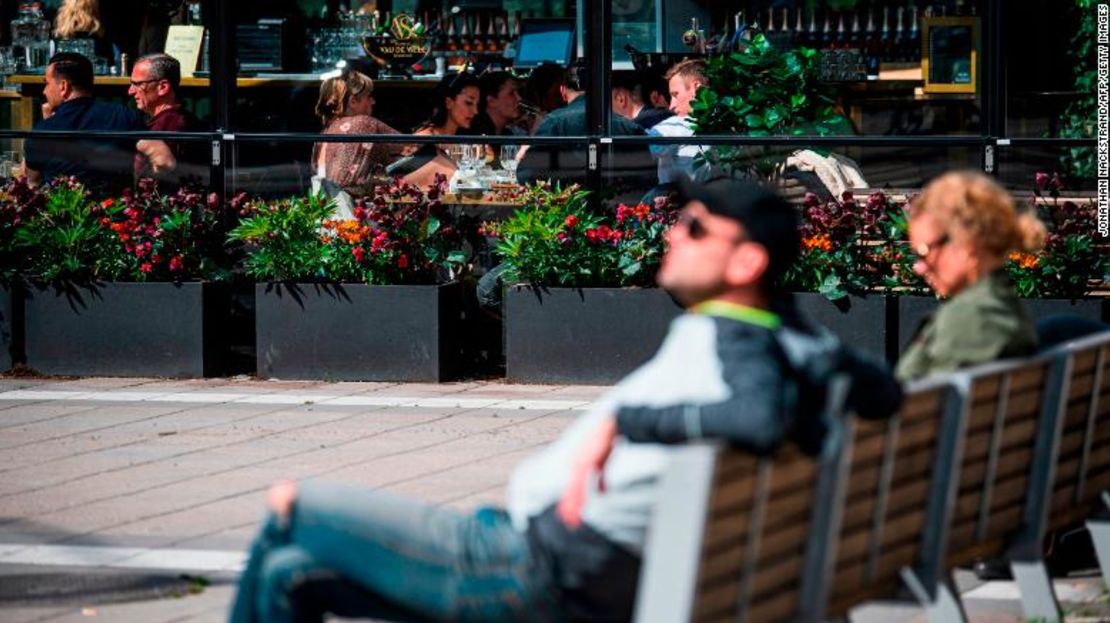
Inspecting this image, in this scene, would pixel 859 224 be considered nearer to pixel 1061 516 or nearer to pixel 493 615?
pixel 1061 516

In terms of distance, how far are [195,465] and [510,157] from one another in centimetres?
336

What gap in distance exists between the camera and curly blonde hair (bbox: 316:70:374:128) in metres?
11.4

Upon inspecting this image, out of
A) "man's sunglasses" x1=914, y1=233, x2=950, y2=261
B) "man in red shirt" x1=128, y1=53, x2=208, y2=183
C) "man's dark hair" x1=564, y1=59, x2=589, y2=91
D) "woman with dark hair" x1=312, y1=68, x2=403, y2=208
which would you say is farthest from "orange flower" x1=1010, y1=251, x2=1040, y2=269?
"man's sunglasses" x1=914, y1=233, x2=950, y2=261

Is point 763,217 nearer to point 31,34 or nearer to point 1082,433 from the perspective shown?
point 1082,433

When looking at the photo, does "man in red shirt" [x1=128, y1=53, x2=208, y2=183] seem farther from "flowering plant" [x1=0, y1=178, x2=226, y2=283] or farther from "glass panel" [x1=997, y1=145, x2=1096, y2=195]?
"glass panel" [x1=997, y1=145, x2=1096, y2=195]

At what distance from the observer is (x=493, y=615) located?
4.11 m

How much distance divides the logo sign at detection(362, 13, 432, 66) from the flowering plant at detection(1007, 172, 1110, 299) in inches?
157

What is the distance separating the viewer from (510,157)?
1091 cm

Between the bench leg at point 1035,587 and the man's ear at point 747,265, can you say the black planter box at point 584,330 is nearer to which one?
the bench leg at point 1035,587

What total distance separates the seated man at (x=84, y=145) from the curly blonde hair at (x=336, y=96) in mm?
884

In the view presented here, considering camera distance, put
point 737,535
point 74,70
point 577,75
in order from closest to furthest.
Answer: point 737,535, point 577,75, point 74,70

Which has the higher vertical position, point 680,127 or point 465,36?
point 465,36

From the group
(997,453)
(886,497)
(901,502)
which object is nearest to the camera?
(886,497)

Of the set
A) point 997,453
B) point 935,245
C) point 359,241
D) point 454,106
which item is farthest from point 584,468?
point 454,106
